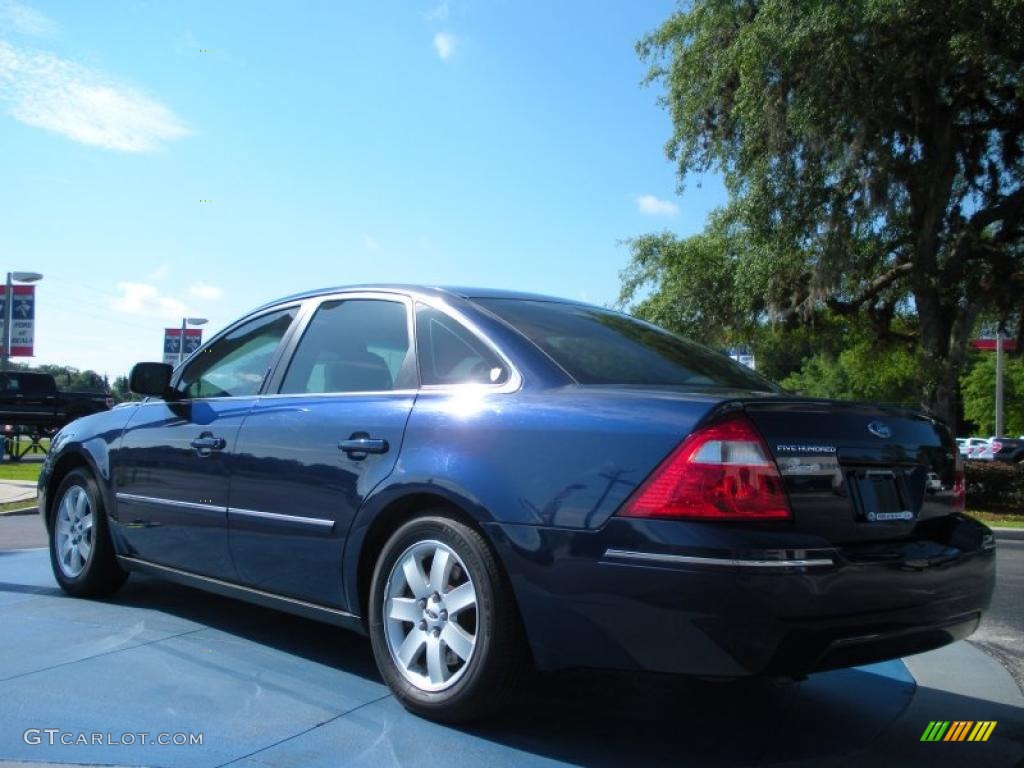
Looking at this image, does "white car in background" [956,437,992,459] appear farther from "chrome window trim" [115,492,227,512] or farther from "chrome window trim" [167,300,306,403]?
"chrome window trim" [115,492,227,512]

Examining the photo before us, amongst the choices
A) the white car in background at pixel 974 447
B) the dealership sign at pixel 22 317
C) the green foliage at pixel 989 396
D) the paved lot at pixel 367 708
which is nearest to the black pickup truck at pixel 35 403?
the dealership sign at pixel 22 317

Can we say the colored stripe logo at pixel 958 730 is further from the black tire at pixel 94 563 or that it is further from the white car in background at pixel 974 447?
the white car in background at pixel 974 447

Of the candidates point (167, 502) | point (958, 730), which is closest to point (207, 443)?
point (167, 502)

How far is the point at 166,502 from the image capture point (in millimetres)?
4664

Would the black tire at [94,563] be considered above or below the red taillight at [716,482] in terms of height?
below

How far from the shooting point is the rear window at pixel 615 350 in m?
3.64

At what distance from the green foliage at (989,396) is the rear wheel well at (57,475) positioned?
58.7m

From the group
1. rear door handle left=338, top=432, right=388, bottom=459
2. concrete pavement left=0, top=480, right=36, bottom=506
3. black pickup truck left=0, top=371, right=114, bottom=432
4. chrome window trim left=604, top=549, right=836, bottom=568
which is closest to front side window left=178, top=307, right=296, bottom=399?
rear door handle left=338, top=432, right=388, bottom=459

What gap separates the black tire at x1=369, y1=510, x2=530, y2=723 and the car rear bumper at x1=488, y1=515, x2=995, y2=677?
9 cm

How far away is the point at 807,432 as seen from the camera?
3.03 m

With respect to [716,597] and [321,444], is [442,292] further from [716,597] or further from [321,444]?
[716,597]

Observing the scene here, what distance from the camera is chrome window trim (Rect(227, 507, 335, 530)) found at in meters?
3.79

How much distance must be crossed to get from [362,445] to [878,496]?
1881mm

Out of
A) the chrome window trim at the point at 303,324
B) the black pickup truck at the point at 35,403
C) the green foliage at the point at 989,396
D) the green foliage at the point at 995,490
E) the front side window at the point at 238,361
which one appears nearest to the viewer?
the chrome window trim at the point at 303,324
